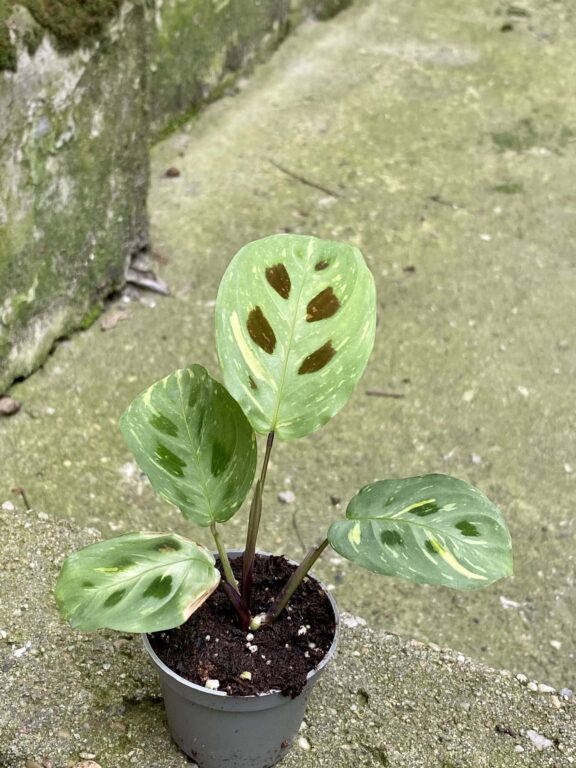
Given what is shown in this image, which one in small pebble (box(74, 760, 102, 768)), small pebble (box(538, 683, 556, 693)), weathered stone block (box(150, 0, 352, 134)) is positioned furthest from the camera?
weathered stone block (box(150, 0, 352, 134))

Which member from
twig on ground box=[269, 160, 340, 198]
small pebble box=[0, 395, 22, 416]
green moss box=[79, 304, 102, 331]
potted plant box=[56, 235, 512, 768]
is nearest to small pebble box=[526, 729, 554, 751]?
potted plant box=[56, 235, 512, 768]

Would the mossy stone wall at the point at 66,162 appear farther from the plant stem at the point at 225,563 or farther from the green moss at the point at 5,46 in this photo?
the plant stem at the point at 225,563

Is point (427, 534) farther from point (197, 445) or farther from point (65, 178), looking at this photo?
point (65, 178)

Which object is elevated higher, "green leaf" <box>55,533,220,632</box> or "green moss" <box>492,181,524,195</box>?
"green leaf" <box>55,533,220,632</box>

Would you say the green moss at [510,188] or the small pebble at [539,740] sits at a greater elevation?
the green moss at [510,188]

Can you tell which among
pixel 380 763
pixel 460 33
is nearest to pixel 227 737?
pixel 380 763

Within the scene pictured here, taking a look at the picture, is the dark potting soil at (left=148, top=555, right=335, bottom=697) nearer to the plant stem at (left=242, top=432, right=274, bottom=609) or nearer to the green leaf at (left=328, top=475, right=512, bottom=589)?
the plant stem at (left=242, top=432, right=274, bottom=609)

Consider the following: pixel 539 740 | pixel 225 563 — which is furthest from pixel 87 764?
pixel 539 740

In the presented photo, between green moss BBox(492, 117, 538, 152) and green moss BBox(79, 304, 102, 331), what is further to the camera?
green moss BBox(492, 117, 538, 152)

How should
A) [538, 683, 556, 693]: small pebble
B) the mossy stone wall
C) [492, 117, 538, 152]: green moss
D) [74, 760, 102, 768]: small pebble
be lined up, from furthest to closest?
[492, 117, 538, 152]: green moss < the mossy stone wall < [538, 683, 556, 693]: small pebble < [74, 760, 102, 768]: small pebble

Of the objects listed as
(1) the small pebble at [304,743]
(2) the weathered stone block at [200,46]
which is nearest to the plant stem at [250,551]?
(1) the small pebble at [304,743]
